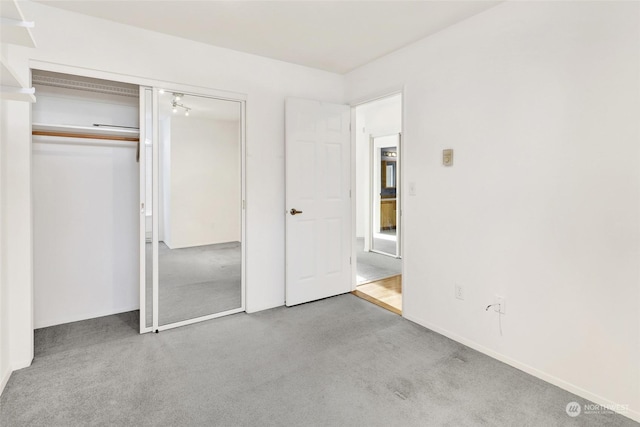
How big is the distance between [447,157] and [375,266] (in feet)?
8.75

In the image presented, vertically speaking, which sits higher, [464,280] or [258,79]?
[258,79]

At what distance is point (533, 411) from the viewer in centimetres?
181

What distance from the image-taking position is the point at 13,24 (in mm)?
1241

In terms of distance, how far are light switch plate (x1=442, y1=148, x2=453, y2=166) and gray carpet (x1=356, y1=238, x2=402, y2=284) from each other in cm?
205

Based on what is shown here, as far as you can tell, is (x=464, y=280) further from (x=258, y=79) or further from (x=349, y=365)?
(x=258, y=79)

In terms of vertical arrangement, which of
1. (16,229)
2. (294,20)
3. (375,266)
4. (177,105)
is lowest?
(375,266)

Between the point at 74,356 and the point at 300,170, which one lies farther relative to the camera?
the point at 300,170

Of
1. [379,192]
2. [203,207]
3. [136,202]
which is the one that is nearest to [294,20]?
[203,207]

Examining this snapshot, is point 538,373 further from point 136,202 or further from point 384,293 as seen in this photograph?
point 136,202

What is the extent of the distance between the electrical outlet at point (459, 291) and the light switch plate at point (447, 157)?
984 mm

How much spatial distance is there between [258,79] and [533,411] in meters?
3.31

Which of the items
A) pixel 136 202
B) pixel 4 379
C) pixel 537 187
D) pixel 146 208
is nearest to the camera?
pixel 4 379

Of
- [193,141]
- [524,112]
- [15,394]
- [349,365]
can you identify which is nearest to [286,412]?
[349,365]

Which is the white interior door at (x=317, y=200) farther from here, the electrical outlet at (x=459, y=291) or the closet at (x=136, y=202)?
the electrical outlet at (x=459, y=291)
